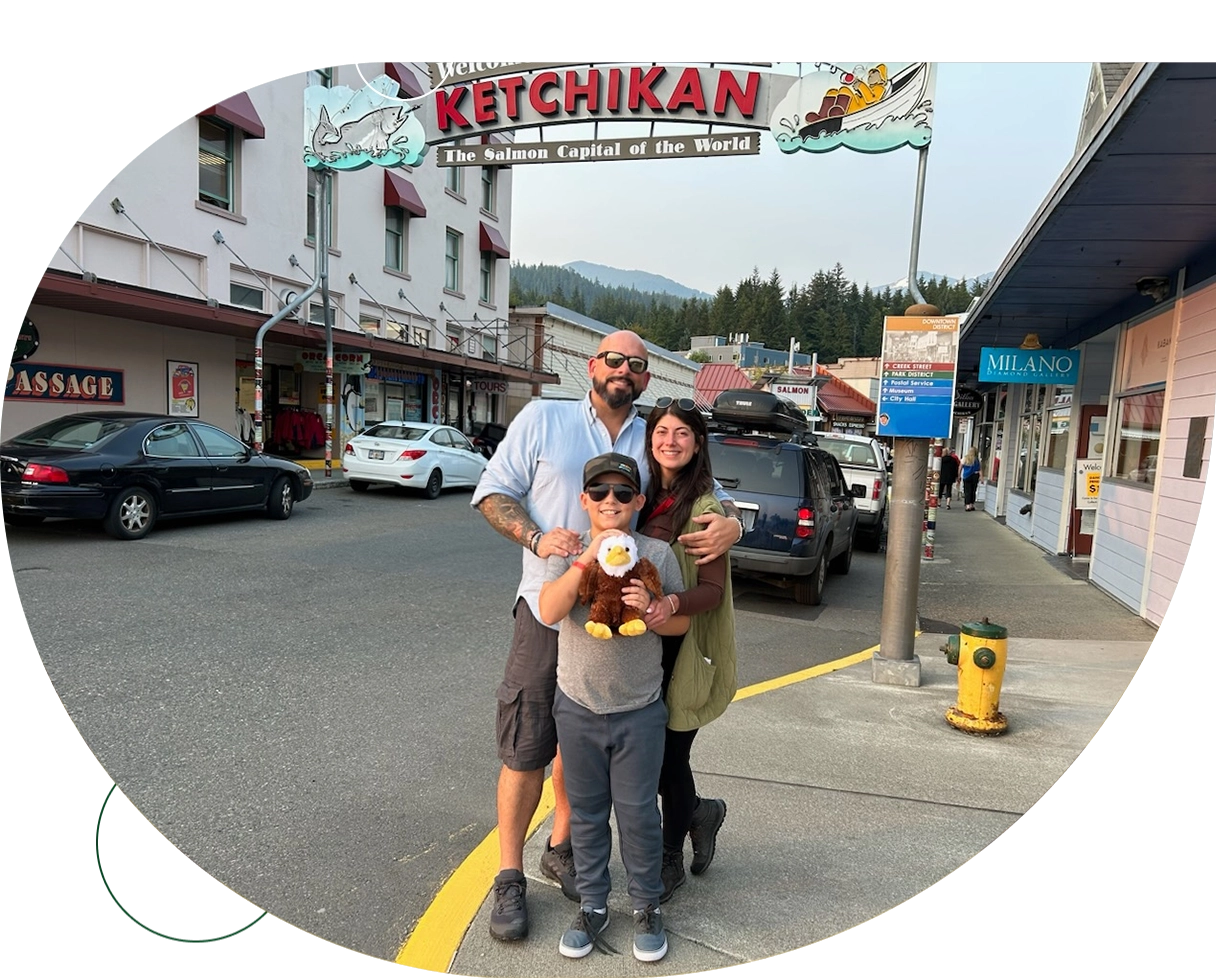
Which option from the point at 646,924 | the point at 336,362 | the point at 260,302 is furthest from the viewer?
the point at 336,362

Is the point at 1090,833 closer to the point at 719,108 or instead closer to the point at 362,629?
the point at 719,108

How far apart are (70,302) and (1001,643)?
12.8ft

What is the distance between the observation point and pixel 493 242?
2.11m

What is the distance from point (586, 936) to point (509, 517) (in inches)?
44.5

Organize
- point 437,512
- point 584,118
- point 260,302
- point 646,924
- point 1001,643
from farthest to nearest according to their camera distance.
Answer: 1. point 437,512
2. point 1001,643
3. point 260,302
4. point 646,924
5. point 584,118

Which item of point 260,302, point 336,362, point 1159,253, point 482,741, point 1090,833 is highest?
point 1159,253

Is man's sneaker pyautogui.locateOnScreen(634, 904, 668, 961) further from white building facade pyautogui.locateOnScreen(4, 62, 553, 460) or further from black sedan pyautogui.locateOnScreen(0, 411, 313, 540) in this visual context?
black sedan pyautogui.locateOnScreen(0, 411, 313, 540)

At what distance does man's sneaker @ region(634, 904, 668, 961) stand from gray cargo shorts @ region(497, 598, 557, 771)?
1.54 feet

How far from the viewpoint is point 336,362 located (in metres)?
2.99

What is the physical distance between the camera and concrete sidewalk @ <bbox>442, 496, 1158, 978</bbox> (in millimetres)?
1854

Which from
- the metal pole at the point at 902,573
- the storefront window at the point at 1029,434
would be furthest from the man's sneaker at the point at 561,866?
the storefront window at the point at 1029,434

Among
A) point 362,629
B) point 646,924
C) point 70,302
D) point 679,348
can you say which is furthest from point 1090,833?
point 362,629

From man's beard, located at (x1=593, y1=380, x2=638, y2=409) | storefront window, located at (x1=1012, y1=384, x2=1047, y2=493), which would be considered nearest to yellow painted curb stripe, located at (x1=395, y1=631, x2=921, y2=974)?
man's beard, located at (x1=593, y1=380, x2=638, y2=409)

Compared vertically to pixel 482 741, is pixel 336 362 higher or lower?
higher
